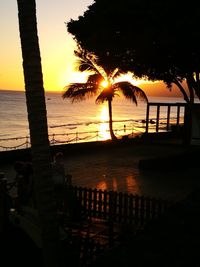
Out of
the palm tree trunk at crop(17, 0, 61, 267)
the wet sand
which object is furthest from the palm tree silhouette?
the palm tree trunk at crop(17, 0, 61, 267)

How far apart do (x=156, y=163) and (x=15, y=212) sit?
1090 centimetres

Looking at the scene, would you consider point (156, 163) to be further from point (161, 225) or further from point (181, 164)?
point (161, 225)

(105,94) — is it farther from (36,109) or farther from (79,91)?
(36,109)

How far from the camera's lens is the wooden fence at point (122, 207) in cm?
1017

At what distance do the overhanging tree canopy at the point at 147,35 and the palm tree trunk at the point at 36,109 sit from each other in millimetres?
12126

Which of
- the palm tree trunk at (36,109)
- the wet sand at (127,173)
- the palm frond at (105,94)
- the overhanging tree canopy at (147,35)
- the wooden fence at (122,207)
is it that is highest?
the overhanging tree canopy at (147,35)

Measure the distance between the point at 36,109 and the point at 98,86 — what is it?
2794 cm

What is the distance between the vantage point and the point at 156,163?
19859 mm

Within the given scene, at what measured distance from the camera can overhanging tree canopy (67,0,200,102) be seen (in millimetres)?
16594

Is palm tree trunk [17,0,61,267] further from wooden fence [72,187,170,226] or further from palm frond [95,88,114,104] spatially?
palm frond [95,88,114,104]

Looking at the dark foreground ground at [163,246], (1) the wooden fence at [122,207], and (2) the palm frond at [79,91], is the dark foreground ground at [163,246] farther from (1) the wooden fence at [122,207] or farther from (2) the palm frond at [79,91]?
(2) the palm frond at [79,91]

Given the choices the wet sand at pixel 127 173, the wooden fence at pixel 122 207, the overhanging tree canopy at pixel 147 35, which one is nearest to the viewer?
the wooden fence at pixel 122 207

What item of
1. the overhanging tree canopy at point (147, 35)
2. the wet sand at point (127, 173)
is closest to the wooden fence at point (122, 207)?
the wet sand at point (127, 173)

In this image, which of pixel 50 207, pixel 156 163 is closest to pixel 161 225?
pixel 50 207
